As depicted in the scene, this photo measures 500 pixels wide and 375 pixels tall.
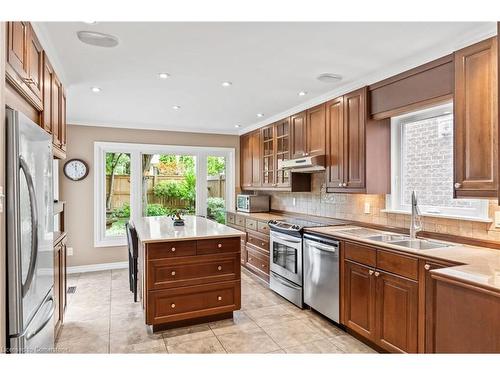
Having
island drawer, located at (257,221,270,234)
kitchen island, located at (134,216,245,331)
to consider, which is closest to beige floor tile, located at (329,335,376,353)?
kitchen island, located at (134,216,245,331)

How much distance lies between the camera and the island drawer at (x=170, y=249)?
2.86 metres

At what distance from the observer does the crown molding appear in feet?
6.93

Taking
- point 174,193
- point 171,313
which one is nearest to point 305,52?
point 171,313

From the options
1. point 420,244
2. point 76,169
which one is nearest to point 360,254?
point 420,244

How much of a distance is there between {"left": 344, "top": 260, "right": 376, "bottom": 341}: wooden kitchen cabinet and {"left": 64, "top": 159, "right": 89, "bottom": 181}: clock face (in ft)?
13.8

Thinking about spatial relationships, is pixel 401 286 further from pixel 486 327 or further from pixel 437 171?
pixel 437 171

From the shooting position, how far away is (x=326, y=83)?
3330mm

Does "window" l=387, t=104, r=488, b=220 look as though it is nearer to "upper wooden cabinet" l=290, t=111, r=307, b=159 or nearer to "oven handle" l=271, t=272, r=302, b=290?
"upper wooden cabinet" l=290, t=111, r=307, b=159

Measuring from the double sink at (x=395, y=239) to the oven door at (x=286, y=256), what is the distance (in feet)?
2.02

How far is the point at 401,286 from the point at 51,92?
3.07 m

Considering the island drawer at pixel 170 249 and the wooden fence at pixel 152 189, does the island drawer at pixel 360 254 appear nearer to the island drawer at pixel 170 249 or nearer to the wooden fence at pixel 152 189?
the island drawer at pixel 170 249

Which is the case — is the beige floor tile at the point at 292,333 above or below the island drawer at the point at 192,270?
below

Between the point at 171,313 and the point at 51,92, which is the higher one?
the point at 51,92

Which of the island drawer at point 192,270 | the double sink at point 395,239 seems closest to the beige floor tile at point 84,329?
the island drawer at point 192,270
